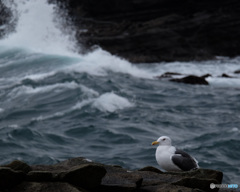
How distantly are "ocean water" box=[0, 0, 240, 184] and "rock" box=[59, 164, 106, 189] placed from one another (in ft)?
13.8

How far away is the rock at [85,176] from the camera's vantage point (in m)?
4.47

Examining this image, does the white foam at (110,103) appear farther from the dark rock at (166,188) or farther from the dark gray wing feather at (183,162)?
the dark rock at (166,188)

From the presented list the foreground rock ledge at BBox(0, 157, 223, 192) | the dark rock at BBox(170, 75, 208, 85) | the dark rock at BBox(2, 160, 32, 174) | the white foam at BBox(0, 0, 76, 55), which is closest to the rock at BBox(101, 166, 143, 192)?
the foreground rock ledge at BBox(0, 157, 223, 192)

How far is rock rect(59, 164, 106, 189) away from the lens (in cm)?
447

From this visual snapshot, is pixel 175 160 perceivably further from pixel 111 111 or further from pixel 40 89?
pixel 40 89

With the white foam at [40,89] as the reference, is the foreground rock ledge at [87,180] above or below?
below

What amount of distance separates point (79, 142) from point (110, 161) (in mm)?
1746

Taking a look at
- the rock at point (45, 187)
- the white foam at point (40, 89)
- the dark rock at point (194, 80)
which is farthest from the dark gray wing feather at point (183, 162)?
the dark rock at point (194, 80)

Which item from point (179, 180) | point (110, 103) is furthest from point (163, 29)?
point (179, 180)

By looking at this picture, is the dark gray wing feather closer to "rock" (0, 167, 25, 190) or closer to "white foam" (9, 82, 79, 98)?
"rock" (0, 167, 25, 190)

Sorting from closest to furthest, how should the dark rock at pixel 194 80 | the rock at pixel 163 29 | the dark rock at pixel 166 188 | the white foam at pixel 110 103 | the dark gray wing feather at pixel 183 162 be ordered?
the dark rock at pixel 166 188
the dark gray wing feather at pixel 183 162
the white foam at pixel 110 103
the dark rock at pixel 194 80
the rock at pixel 163 29

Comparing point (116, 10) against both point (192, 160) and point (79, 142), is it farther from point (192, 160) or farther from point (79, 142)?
point (192, 160)

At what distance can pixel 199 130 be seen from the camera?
12297 millimetres

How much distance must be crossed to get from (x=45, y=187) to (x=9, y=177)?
323 mm
